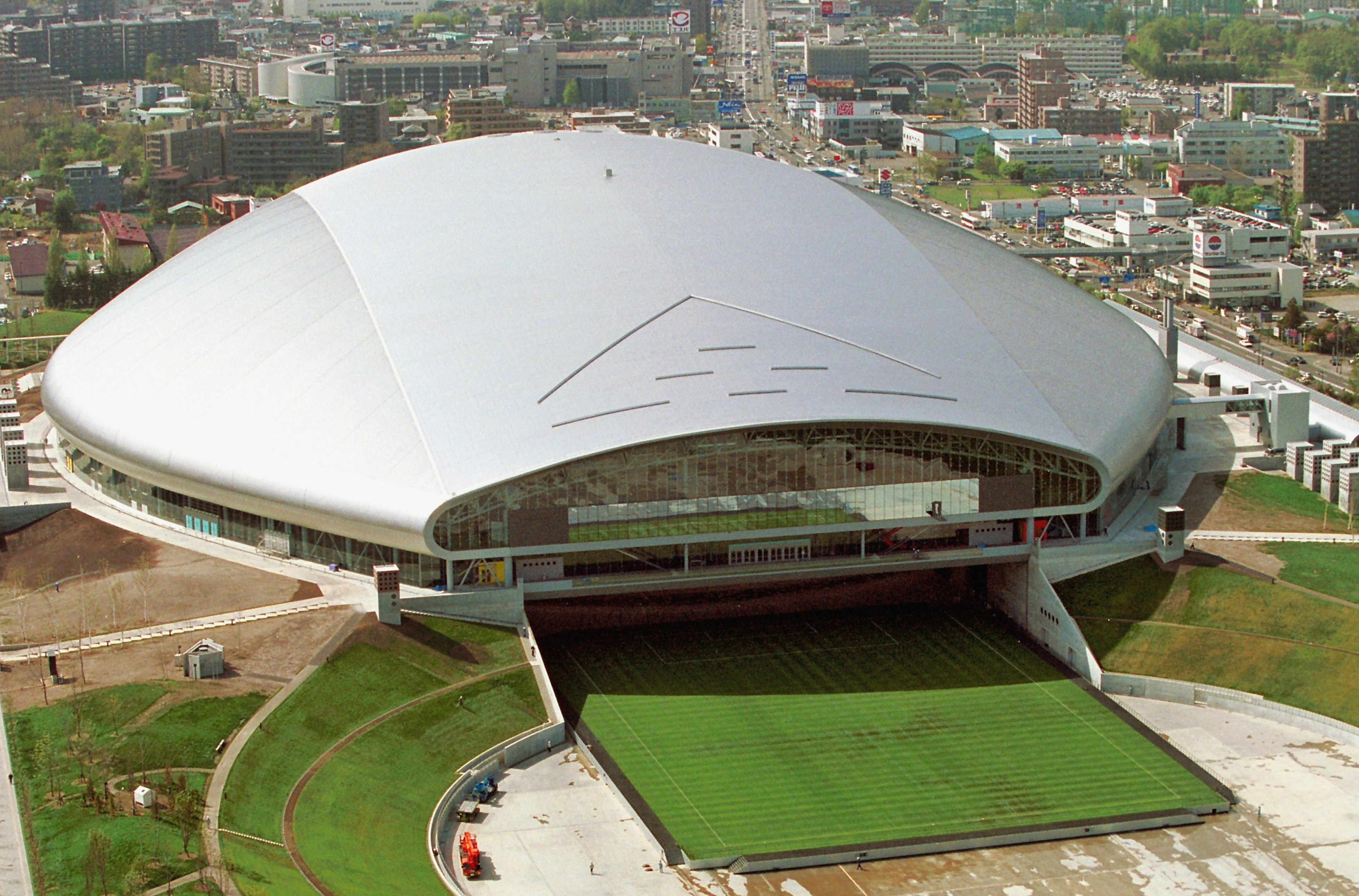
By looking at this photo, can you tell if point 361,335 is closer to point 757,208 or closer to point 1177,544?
point 757,208

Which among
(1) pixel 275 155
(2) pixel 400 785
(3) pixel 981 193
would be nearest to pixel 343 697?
(2) pixel 400 785

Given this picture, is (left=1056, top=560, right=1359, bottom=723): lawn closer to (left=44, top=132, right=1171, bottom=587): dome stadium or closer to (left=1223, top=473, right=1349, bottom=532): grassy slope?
(left=44, top=132, right=1171, bottom=587): dome stadium

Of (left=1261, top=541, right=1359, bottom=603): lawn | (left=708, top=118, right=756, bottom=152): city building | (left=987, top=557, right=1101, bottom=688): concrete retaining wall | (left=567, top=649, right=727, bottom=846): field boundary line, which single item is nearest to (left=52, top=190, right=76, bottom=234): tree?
(left=708, top=118, right=756, bottom=152): city building

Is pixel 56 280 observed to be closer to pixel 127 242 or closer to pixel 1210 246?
pixel 127 242

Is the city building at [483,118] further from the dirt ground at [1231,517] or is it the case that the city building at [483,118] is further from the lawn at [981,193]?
the dirt ground at [1231,517]

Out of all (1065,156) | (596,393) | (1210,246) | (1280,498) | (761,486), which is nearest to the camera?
(596,393)

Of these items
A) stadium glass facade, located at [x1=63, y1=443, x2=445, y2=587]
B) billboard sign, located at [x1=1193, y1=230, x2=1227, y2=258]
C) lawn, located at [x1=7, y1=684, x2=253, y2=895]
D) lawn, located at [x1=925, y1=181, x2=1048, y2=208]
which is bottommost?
lawn, located at [x1=7, y1=684, x2=253, y2=895]

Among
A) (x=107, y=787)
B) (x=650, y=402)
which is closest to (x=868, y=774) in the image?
(x=650, y=402)

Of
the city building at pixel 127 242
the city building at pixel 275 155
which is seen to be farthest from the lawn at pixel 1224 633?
the city building at pixel 275 155
